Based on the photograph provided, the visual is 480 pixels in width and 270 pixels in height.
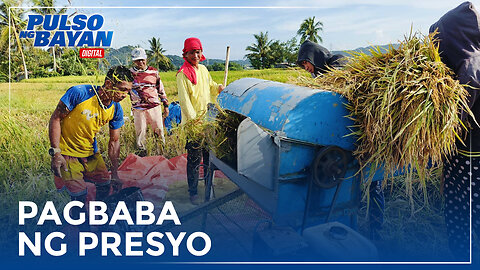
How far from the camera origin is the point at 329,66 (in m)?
3.89

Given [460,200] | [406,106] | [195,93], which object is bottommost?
[460,200]

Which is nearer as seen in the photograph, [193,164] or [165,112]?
[193,164]

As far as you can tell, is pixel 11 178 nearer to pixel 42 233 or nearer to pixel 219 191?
pixel 42 233

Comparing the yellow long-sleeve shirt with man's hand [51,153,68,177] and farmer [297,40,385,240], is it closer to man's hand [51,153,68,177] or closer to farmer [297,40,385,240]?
farmer [297,40,385,240]

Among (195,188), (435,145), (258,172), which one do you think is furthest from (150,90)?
(435,145)

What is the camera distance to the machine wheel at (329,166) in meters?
2.70

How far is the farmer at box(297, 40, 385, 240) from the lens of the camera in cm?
362

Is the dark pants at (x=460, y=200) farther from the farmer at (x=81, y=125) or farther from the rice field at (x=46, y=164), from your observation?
the farmer at (x=81, y=125)

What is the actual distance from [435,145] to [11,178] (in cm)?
492

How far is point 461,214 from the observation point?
109 inches

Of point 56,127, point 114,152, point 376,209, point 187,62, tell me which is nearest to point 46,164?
point 114,152

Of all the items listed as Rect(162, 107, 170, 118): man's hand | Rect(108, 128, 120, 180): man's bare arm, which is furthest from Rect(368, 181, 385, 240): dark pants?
Rect(108, 128, 120, 180): man's bare arm

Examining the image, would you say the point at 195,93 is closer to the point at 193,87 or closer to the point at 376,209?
the point at 193,87

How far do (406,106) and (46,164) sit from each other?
4.57 m
